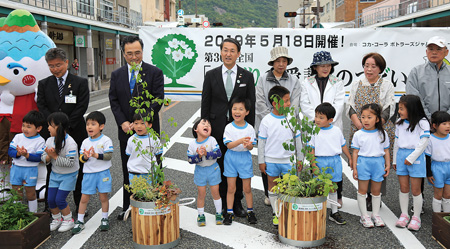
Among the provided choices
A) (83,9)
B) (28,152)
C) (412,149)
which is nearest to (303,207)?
(412,149)

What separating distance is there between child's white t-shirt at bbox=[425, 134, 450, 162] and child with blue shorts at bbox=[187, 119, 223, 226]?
229 cm

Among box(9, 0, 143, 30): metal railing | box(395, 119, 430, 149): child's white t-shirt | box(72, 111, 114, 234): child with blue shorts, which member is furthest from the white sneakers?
box(9, 0, 143, 30): metal railing

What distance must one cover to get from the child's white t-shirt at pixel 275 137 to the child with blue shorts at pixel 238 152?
0.52 ft

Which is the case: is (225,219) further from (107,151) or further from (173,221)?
(107,151)

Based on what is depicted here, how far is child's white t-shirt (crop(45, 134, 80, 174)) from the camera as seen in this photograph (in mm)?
4406

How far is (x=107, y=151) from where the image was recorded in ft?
14.2

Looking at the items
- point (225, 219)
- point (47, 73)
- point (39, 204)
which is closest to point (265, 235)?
point (225, 219)

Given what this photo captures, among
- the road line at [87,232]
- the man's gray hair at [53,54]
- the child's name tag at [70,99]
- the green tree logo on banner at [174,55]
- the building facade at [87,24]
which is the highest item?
the building facade at [87,24]

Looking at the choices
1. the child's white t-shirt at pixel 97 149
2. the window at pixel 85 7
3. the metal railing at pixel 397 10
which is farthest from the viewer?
the window at pixel 85 7

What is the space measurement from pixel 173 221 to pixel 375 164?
2243mm

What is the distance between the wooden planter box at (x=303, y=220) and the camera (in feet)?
12.4

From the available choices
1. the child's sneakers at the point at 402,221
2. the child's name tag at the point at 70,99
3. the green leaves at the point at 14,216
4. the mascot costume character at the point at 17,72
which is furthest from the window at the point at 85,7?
the child's sneakers at the point at 402,221

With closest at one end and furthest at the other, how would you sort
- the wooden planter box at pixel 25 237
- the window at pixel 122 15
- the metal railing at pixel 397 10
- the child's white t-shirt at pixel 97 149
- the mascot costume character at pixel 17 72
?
the wooden planter box at pixel 25 237 < the child's white t-shirt at pixel 97 149 < the mascot costume character at pixel 17 72 < the metal railing at pixel 397 10 < the window at pixel 122 15

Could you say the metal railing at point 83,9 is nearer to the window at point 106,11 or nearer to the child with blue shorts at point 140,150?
the window at point 106,11
